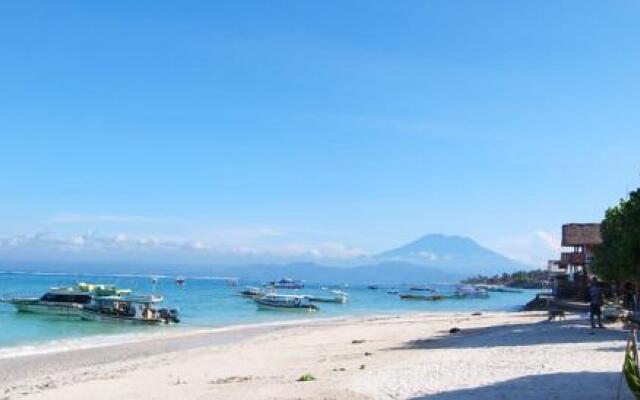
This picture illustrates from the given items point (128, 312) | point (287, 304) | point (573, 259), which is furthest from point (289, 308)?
point (573, 259)

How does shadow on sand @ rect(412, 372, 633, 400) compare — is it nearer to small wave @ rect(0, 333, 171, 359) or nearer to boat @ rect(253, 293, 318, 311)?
small wave @ rect(0, 333, 171, 359)

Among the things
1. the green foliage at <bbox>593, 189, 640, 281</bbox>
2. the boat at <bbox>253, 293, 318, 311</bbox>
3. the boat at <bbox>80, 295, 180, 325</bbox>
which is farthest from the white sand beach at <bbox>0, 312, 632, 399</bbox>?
the boat at <bbox>253, 293, 318, 311</bbox>

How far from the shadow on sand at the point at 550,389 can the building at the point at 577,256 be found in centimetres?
3741

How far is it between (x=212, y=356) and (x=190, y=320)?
26.2 m

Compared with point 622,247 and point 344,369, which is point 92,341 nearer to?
point 344,369

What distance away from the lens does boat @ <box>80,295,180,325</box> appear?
151 ft

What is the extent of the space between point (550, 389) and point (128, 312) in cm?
3734

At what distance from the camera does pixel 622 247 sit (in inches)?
1009

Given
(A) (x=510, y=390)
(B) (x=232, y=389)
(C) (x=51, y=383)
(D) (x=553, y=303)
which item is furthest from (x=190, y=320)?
(A) (x=510, y=390)

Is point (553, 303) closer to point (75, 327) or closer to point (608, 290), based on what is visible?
point (608, 290)

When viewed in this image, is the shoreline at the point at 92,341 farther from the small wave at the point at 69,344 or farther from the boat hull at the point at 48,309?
the boat hull at the point at 48,309

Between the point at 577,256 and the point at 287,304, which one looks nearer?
the point at 577,256

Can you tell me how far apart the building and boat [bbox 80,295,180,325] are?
25.9m

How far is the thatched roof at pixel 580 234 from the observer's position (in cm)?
5388
